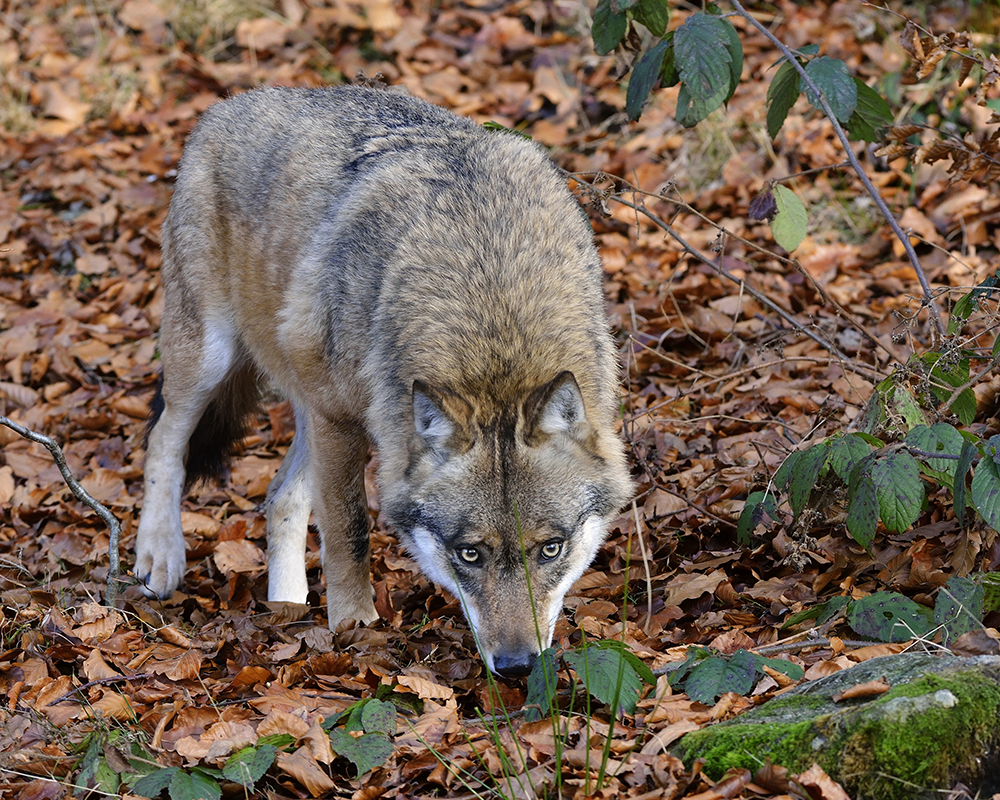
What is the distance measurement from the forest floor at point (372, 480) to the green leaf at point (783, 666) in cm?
8

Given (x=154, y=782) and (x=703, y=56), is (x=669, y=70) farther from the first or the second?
(x=154, y=782)

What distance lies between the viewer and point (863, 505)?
3.12 meters

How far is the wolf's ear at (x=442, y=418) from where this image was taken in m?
3.38

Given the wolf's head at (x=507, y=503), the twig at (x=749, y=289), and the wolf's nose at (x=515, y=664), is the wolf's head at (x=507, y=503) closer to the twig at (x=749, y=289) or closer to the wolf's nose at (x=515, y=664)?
the wolf's nose at (x=515, y=664)

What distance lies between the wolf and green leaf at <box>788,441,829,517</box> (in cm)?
69

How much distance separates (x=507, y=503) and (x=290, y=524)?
2.12 metres

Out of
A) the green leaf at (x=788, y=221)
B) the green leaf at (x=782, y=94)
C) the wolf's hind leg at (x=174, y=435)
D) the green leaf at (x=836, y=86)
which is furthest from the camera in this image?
the wolf's hind leg at (x=174, y=435)

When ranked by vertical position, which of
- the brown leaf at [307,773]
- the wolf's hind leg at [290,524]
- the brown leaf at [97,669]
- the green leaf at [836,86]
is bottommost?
the wolf's hind leg at [290,524]

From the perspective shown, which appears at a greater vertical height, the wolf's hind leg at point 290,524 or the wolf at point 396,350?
the wolf at point 396,350

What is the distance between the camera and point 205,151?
17.8 feet

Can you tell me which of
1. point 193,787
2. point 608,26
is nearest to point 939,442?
point 608,26

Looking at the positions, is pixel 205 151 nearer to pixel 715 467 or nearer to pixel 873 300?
pixel 715 467

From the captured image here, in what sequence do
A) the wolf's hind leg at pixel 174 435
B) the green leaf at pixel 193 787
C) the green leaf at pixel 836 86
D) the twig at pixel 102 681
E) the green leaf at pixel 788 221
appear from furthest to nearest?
1. the wolf's hind leg at pixel 174 435
2. the green leaf at pixel 788 221
3. the green leaf at pixel 836 86
4. the twig at pixel 102 681
5. the green leaf at pixel 193 787

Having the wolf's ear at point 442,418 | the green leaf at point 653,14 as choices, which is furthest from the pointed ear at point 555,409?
the green leaf at point 653,14
